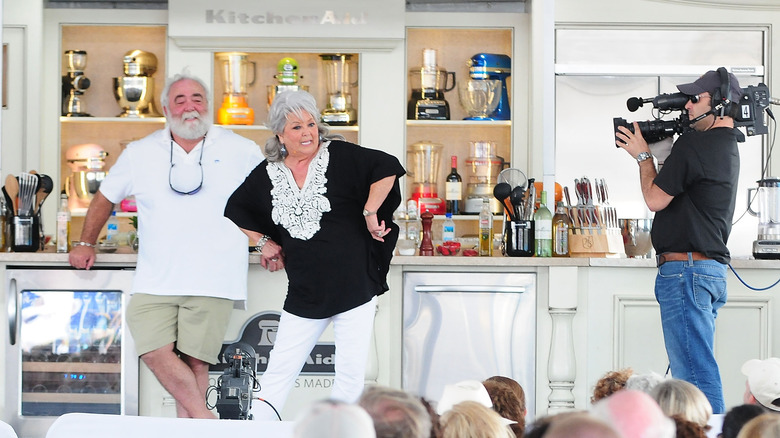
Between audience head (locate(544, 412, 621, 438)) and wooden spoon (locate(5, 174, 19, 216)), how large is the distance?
3.45m

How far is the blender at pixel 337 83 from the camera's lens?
17.8ft

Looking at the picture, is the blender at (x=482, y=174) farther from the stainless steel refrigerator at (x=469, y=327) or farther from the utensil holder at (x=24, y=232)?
the utensil holder at (x=24, y=232)

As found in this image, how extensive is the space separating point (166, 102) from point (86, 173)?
1894 millimetres

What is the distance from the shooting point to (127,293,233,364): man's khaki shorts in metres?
3.61

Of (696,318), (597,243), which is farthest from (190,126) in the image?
(696,318)

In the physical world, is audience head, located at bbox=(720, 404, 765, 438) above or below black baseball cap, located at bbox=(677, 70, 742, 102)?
below

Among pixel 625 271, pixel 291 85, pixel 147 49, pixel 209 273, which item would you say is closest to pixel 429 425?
pixel 209 273

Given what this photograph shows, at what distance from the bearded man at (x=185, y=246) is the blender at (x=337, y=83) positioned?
1.78 meters

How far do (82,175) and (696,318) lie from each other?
3.51 metres

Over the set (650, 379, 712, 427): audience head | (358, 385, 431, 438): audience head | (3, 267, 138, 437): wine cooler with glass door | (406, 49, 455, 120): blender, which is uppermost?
(406, 49, 455, 120): blender

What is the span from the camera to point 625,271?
3814mm

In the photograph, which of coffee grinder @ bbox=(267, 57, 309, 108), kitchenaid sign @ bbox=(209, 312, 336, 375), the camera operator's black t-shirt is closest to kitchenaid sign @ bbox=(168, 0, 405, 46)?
coffee grinder @ bbox=(267, 57, 309, 108)

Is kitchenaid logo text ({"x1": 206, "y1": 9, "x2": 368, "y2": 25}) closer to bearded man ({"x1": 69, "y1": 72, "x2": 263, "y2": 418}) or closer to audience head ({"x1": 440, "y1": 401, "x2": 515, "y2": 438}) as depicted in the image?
bearded man ({"x1": 69, "y1": 72, "x2": 263, "y2": 418})

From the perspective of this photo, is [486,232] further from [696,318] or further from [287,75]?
[287,75]
